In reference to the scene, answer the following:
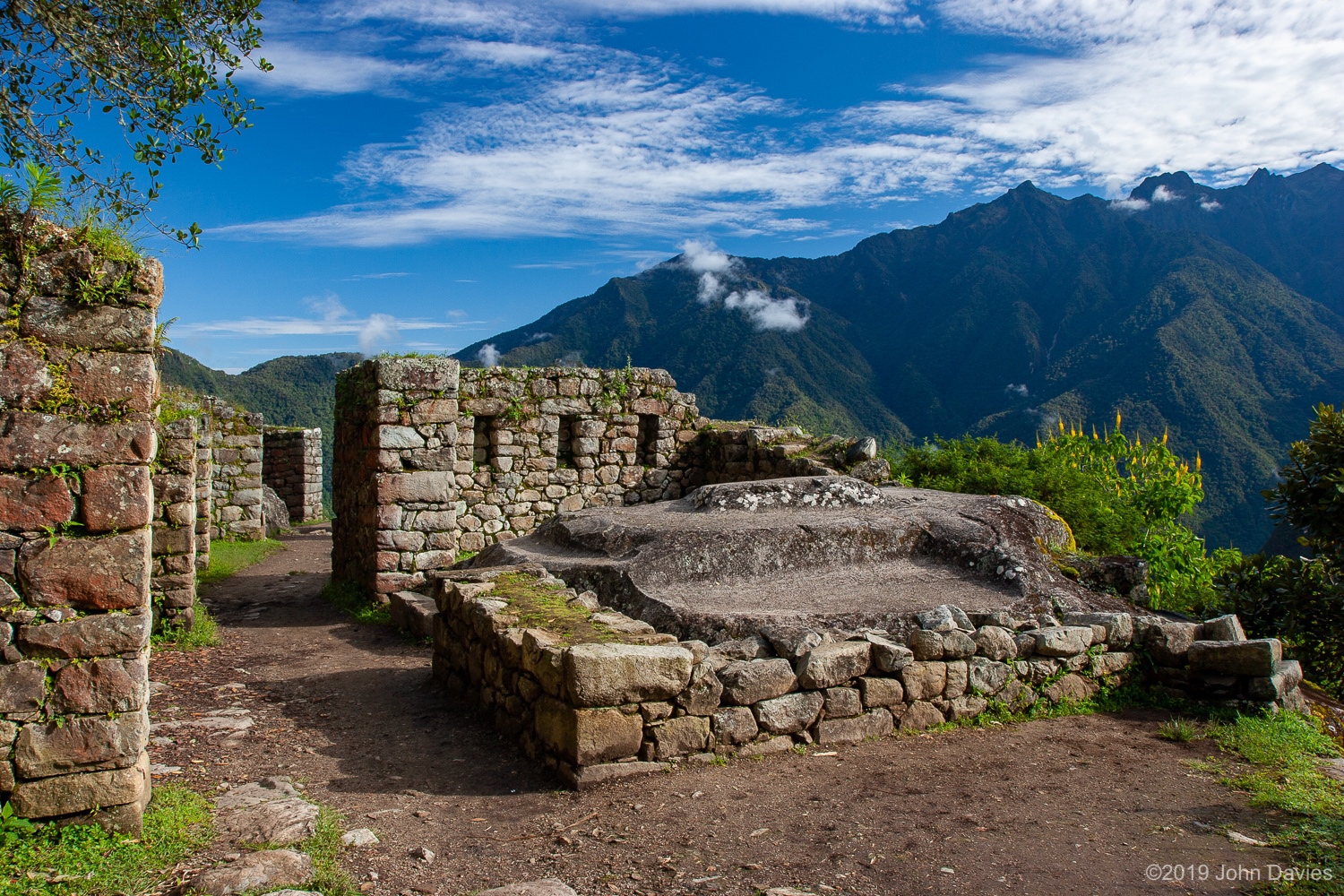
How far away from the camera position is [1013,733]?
17.6ft

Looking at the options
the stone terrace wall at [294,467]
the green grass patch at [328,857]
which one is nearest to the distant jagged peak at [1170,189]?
the stone terrace wall at [294,467]

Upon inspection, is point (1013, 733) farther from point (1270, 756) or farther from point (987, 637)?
point (1270, 756)

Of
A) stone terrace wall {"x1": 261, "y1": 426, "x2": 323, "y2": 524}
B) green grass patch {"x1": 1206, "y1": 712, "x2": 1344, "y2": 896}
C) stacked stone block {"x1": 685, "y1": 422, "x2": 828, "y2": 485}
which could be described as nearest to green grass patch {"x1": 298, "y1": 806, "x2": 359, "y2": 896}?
green grass patch {"x1": 1206, "y1": 712, "x2": 1344, "y2": 896}

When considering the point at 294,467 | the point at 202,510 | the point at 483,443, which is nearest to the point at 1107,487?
the point at 483,443

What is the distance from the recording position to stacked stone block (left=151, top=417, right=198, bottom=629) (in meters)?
8.17

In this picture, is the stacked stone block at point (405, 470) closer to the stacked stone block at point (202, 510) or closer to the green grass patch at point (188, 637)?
the green grass patch at point (188, 637)

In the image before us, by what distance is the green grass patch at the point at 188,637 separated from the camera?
781 cm

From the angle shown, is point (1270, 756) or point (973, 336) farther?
point (973, 336)

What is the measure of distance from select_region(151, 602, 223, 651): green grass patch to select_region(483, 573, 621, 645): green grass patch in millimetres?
3215

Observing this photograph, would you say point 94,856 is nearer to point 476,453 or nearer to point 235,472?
point 476,453

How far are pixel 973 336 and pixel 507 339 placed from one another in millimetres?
34454

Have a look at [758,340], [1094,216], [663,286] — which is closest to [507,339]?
[663,286]

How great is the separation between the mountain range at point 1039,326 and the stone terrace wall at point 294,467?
68.8ft

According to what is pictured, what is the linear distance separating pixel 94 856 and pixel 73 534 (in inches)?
52.9
